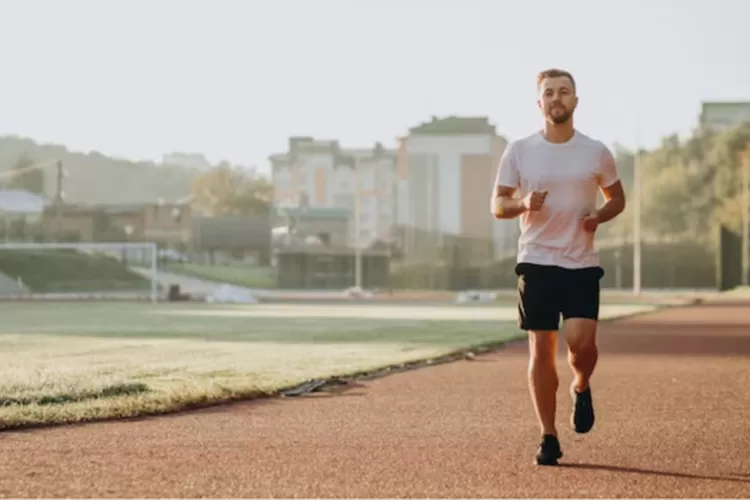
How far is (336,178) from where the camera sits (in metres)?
106

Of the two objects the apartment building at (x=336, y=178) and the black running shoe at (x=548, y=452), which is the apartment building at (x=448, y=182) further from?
the black running shoe at (x=548, y=452)

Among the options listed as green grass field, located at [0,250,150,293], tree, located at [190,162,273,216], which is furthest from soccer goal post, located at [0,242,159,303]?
tree, located at [190,162,273,216]

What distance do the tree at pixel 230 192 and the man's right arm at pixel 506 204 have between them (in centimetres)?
10206

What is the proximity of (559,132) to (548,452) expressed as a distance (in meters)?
1.42

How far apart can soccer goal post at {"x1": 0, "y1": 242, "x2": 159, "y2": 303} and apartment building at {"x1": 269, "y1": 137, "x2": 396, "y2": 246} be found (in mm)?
22419

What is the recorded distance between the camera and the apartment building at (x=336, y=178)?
314ft

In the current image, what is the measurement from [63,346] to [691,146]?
83.2m

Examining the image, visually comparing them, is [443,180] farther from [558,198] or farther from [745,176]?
[558,198]

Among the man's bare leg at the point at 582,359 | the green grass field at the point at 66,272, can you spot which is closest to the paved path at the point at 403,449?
the man's bare leg at the point at 582,359

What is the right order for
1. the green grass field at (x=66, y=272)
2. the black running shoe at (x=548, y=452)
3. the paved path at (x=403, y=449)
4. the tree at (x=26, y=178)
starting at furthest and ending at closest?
the tree at (x=26, y=178) < the green grass field at (x=66, y=272) < the black running shoe at (x=548, y=452) < the paved path at (x=403, y=449)

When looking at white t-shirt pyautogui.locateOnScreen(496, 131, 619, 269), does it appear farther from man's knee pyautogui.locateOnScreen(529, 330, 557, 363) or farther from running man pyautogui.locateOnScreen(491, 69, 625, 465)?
man's knee pyautogui.locateOnScreen(529, 330, 557, 363)

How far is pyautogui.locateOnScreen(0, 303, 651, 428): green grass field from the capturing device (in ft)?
32.1

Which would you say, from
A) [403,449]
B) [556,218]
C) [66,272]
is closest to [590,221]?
[556,218]

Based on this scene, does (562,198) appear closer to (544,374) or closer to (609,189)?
(609,189)
